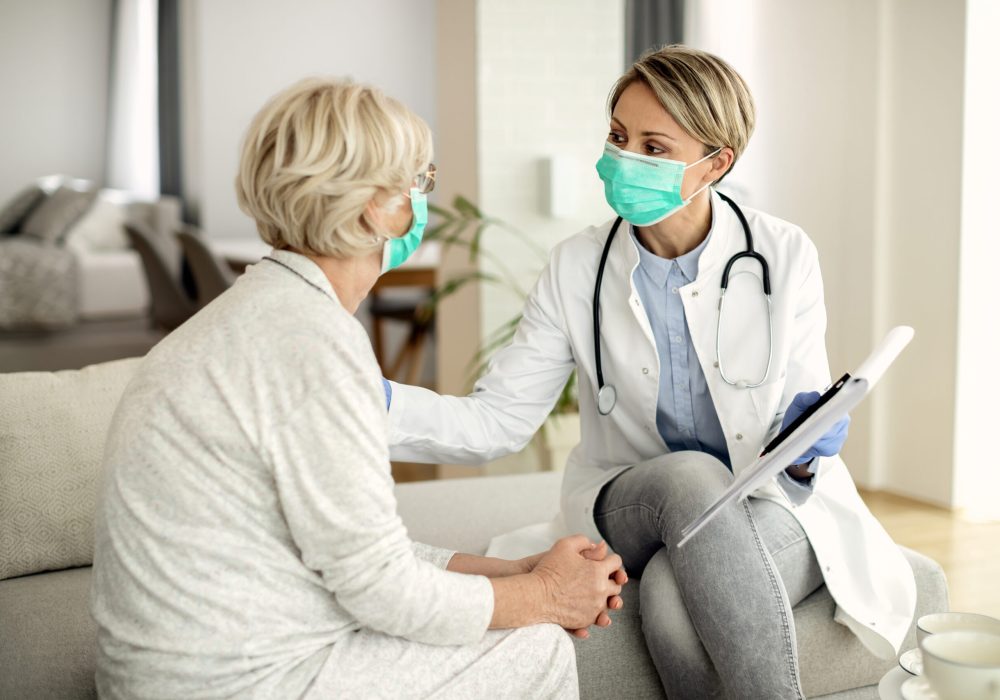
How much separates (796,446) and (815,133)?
128 inches


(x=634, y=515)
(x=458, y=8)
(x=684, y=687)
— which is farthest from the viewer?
(x=458, y=8)

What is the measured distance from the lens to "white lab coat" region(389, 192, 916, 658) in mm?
1716

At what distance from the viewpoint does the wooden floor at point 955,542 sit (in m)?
2.97

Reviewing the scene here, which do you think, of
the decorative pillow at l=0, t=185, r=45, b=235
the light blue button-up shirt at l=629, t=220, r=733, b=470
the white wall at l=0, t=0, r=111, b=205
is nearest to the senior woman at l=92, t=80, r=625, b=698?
the light blue button-up shirt at l=629, t=220, r=733, b=470

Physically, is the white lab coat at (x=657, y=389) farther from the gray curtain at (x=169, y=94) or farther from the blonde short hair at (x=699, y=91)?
the gray curtain at (x=169, y=94)

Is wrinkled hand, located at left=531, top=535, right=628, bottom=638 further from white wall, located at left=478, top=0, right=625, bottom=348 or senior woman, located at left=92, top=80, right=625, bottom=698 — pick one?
white wall, located at left=478, top=0, right=625, bottom=348

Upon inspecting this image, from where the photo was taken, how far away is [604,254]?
1.91 m

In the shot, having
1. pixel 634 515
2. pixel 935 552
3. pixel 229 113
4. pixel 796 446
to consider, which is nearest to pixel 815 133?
pixel 935 552

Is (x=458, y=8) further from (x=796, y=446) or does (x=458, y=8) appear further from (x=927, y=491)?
(x=796, y=446)

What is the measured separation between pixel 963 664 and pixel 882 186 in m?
3.19

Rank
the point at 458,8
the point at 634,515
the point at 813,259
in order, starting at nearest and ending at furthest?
the point at 634,515 → the point at 813,259 → the point at 458,8

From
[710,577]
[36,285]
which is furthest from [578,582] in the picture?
[36,285]

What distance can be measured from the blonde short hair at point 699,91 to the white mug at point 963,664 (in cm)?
97

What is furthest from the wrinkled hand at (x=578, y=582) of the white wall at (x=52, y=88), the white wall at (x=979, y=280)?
the white wall at (x=52, y=88)
